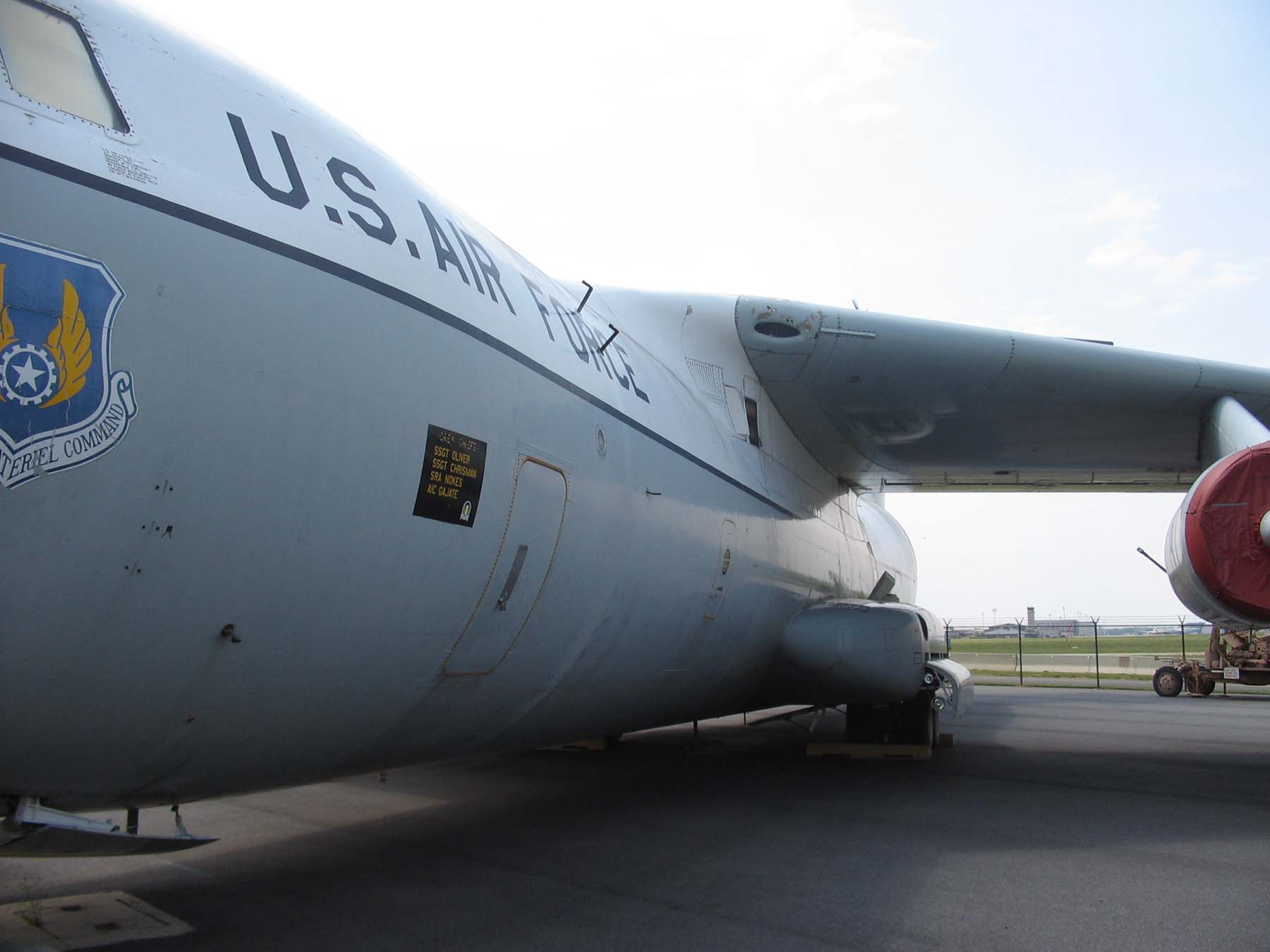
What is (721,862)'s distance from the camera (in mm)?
4961

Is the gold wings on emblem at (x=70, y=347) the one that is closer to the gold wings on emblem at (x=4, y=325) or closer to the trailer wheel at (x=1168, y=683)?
the gold wings on emblem at (x=4, y=325)

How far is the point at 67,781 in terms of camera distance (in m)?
2.37

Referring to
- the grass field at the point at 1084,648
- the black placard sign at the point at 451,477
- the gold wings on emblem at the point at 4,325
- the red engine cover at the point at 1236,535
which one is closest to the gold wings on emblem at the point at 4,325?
the gold wings on emblem at the point at 4,325

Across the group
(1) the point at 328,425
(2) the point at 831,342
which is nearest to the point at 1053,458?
(2) the point at 831,342

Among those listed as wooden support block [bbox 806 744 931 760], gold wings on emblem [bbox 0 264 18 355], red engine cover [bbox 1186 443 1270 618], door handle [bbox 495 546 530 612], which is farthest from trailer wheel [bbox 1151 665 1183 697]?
gold wings on emblem [bbox 0 264 18 355]

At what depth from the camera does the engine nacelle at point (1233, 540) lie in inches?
220

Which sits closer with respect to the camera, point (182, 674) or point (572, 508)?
point (182, 674)

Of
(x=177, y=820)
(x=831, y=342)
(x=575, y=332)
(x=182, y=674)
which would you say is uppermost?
(x=831, y=342)

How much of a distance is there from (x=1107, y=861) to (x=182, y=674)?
181 inches

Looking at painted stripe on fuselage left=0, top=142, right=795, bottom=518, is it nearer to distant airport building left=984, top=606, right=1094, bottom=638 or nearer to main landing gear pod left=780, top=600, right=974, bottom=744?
main landing gear pod left=780, top=600, right=974, bottom=744

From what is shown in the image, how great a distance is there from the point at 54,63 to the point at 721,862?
437cm

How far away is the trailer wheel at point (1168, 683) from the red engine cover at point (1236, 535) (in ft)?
51.4

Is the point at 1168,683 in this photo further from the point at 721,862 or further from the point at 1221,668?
the point at 721,862

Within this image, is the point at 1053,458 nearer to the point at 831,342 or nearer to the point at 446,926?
the point at 831,342
